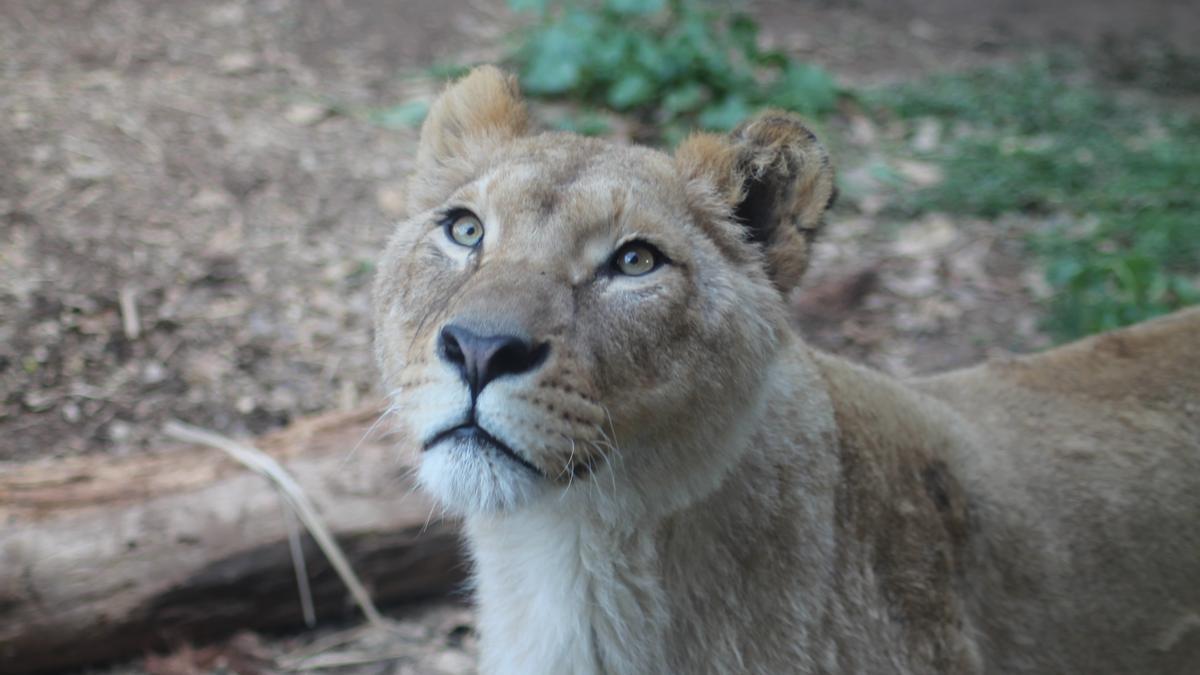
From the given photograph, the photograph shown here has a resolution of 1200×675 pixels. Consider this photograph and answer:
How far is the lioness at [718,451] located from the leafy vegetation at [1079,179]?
8.45ft

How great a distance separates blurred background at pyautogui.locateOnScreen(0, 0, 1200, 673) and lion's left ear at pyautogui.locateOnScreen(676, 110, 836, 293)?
2275mm

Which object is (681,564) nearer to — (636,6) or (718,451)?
(718,451)

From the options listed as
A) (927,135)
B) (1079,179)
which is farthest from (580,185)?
(927,135)

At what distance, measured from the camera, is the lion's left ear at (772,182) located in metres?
3.03

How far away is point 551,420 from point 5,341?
3788 mm

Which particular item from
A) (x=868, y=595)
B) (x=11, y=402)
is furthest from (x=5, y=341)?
(x=868, y=595)

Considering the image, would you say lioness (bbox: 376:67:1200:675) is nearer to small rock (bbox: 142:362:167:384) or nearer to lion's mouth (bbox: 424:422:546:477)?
lion's mouth (bbox: 424:422:546:477)

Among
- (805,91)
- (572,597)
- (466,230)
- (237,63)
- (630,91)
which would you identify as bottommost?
(572,597)

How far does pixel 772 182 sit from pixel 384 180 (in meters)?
4.62

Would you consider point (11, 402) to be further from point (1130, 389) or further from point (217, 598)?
point (1130, 389)

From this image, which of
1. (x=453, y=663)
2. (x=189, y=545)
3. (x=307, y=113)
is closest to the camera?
(x=189, y=545)

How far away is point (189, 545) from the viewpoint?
13.5 feet

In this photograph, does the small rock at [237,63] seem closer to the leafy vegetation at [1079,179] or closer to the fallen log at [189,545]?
the fallen log at [189,545]

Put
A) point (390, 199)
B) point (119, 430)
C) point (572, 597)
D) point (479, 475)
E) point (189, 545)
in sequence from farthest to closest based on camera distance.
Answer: point (390, 199) → point (119, 430) → point (189, 545) → point (572, 597) → point (479, 475)
